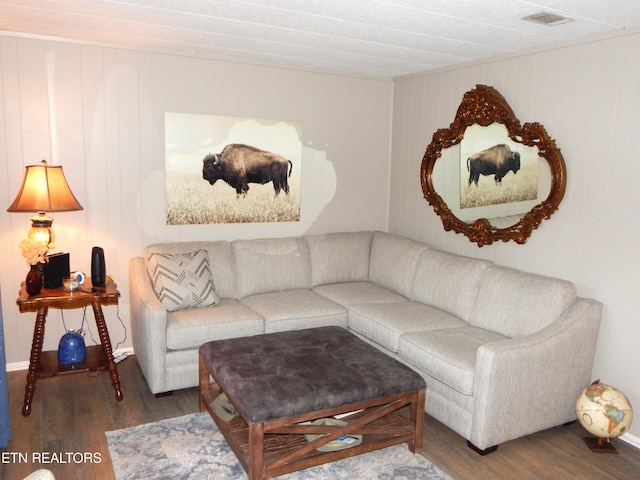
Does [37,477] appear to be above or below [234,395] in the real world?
above

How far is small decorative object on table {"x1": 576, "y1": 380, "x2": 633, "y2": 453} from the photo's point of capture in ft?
9.30

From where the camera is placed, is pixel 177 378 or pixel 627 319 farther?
pixel 177 378

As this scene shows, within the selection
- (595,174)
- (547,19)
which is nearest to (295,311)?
(595,174)

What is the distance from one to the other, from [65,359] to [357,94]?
10.6ft

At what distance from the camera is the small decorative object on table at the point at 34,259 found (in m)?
3.19

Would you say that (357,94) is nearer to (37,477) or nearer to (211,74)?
(211,74)

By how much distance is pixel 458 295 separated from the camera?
3.69 metres

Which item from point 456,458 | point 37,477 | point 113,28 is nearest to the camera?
point 37,477

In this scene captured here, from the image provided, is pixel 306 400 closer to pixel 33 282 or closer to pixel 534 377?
pixel 534 377

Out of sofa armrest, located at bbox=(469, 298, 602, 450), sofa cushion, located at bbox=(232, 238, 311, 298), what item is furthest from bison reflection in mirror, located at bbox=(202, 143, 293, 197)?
sofa armrest, located at bbox=(469, 298, 602, 450)

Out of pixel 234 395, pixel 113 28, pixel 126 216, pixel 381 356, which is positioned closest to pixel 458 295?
pixel 381 356

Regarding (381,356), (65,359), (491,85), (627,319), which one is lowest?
(65,359)

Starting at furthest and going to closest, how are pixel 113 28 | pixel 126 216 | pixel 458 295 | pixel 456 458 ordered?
pixel 126 216 → pixel 458 295 → pixel 113 28 → pixel 456 458

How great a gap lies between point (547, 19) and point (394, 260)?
2.16m
